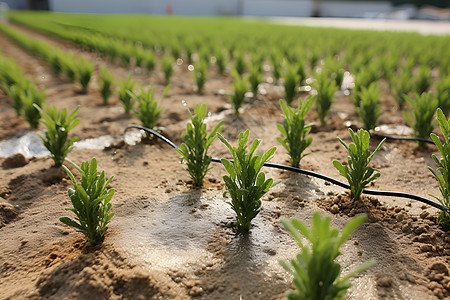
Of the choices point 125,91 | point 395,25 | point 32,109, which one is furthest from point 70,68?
point 395,25

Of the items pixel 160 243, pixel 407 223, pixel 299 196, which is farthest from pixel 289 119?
pixel 160 243

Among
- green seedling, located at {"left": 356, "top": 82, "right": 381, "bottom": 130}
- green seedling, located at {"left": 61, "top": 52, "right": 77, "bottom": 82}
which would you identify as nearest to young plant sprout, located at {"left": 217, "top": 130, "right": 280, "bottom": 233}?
green seedling, located at {"left": 356, "top": 82, "right": 381, "bottom": 130}

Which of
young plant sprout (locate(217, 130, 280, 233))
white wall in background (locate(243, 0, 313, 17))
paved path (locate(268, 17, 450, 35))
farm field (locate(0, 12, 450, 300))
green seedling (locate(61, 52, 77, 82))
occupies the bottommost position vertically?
farm field (locate(0, 12, 450, 300))

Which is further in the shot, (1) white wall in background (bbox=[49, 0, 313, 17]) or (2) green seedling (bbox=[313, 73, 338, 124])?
(1) white wall in background (bbox=[49, 0, 313, 17])

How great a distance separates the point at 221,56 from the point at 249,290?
5.36 m

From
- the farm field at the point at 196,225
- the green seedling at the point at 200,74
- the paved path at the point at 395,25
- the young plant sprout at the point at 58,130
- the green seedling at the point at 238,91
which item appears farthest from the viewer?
the paved path at the point at 395,25

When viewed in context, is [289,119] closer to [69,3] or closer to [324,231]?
[324,231]

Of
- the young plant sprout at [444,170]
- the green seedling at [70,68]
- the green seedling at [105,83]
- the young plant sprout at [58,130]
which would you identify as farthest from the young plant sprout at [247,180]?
the green seedling at [70,68]

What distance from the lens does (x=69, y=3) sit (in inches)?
1363

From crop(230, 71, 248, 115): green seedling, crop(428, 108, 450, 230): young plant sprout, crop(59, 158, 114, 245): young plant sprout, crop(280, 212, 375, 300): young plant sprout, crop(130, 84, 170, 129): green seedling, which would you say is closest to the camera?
crop(280, 212, 375, 300): young plant sprout

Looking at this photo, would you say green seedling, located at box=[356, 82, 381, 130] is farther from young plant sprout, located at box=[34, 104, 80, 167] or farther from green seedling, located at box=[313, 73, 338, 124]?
young plant sprout, located at box=[34, 104, 80, 167]

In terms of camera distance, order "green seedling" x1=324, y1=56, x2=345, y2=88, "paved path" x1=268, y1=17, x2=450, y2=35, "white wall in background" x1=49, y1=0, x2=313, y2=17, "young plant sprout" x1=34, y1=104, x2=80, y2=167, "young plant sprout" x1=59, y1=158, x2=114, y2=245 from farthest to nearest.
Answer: "white wall in background" x1=49, y1=0, x2=313, y2=17, "paved path" x1=268, y1=17, x2=450, y2=35, "green seedling" x1=324, y1=56, x2=345, y2=88, "young plant sprout" x1=34, y1=104, x2=80, y2=167, "young plant sprout" x1=59, y1=158, x2=114, y2=245

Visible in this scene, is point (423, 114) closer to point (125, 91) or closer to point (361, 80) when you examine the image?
point (361, 80)

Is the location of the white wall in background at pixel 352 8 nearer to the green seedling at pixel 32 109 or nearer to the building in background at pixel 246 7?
the building in background at pixel 246 7
